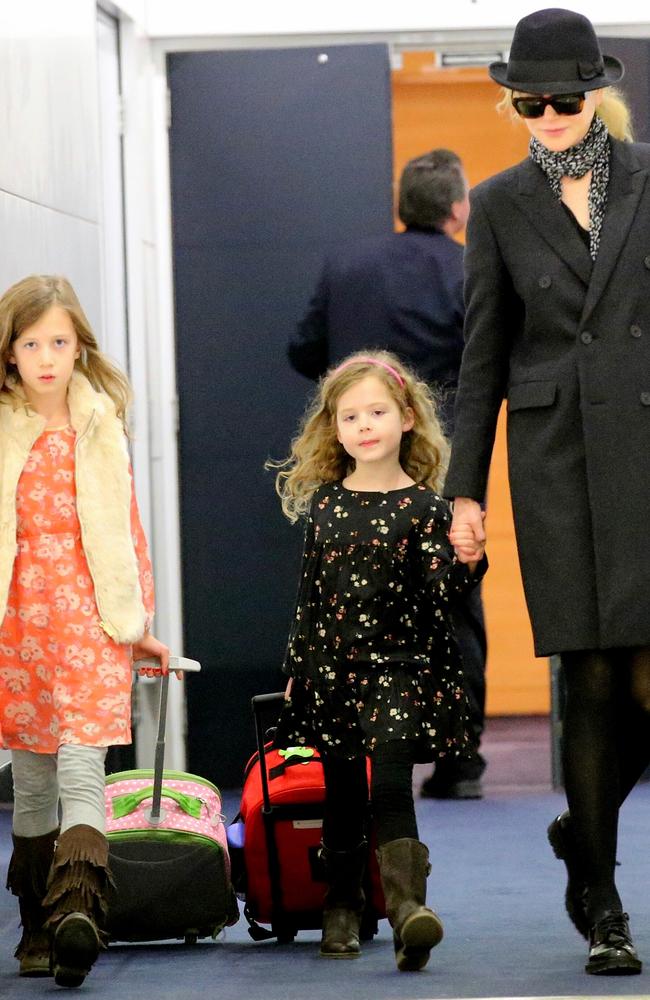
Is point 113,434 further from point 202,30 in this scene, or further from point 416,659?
point 202,30

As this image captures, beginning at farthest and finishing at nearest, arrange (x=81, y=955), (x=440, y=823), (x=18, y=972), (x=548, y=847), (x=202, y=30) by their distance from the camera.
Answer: (x=202, y=30), (x=440, y=823), (x=548, y=847), (x=18, y=972), (x=81, y=955)

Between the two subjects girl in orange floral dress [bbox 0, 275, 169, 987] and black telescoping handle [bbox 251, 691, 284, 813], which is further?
black telescoping handle [bbox 251, 691, 284, 813]

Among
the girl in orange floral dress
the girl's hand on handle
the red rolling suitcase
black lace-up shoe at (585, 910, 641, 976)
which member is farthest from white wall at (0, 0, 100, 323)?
black lace-up shoe at (585, 910, 641, 976)

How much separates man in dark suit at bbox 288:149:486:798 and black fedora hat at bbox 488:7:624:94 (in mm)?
2355

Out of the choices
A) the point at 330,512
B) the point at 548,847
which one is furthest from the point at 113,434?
the point at 548,847

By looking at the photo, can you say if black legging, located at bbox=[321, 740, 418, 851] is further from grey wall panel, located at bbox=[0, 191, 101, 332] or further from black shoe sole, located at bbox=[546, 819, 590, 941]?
grey wall panel, located at bbox=[0, 191, 101, 332]

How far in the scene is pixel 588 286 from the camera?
3.01 metres

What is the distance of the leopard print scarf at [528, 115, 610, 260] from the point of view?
120 inches

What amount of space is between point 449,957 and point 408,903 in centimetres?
26

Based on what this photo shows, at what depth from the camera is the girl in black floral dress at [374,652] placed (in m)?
3.19

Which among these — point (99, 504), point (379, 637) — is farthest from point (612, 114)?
point (99, 504)

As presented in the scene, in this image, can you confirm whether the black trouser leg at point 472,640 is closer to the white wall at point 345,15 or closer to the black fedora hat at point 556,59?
the white wall at point 345,15

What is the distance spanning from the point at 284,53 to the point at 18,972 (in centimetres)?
327

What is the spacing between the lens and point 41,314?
327cm
